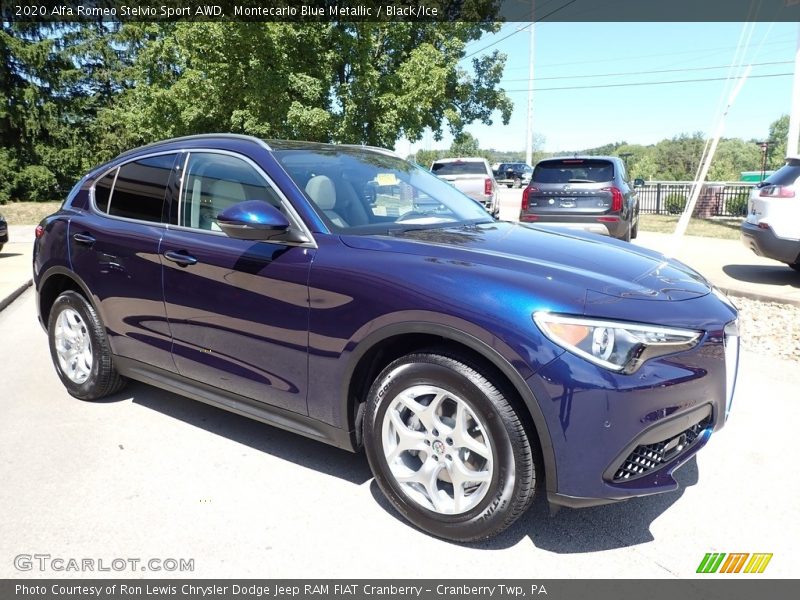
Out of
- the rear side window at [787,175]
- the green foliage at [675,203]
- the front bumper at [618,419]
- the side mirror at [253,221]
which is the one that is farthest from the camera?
the green foliage at [675,203]

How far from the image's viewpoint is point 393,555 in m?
2.66

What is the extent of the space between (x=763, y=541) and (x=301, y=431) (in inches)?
85.4

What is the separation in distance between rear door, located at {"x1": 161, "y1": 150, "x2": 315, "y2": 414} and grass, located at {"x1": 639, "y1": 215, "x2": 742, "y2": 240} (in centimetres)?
1342

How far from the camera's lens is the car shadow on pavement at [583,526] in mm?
2750

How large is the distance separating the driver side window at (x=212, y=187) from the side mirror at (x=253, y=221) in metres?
0.41

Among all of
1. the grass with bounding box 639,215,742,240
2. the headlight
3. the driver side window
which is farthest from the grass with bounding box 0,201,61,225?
the headlight

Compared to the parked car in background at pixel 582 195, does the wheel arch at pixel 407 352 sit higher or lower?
lower

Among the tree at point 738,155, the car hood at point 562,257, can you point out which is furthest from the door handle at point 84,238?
the tree at point 738,155

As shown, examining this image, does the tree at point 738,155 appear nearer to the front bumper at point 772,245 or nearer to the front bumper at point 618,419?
the front bumper at point 772,245

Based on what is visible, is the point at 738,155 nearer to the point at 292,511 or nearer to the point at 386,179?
the point at 386,179

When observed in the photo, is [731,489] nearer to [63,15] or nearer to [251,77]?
[251,77]

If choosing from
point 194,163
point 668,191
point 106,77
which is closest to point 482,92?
point 668,191

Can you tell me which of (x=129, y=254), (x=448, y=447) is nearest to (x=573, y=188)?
(x=129, y=254)

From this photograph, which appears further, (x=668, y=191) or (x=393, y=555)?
(x=668, y=191)
